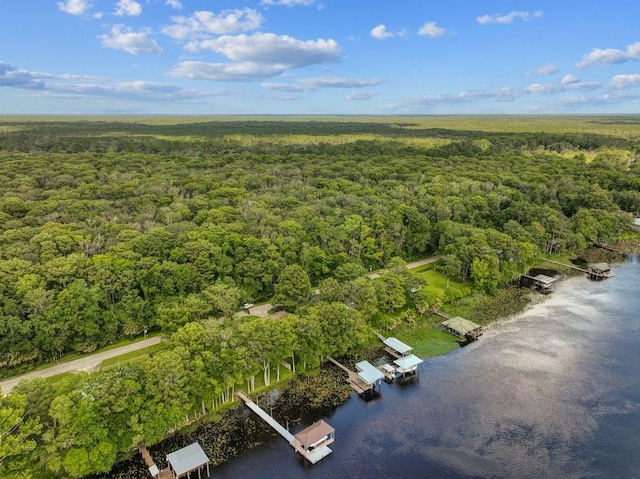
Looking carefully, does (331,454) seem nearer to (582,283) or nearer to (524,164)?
(582,283)

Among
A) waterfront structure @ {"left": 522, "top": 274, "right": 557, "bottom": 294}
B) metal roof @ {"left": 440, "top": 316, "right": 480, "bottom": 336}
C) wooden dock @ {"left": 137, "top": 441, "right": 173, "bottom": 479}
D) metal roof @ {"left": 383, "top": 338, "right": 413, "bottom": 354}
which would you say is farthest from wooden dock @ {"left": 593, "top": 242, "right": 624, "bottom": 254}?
wooden dock @ {"left": 137, "top": 441, "right": 173, "bottom": 479}

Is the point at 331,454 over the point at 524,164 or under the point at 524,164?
under

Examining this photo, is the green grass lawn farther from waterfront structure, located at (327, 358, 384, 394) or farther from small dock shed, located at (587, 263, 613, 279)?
small dock shed, located at (587, 263, 613, 279)

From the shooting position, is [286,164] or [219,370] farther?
[286,164]

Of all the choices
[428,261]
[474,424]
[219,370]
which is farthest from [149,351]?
[428,261]

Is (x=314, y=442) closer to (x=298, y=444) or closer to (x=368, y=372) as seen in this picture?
(x=298, y=444)

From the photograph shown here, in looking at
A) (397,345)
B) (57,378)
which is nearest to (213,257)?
(57,378)

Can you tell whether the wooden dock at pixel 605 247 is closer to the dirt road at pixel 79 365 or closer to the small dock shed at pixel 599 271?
the small dock shed at pixel 599 271
